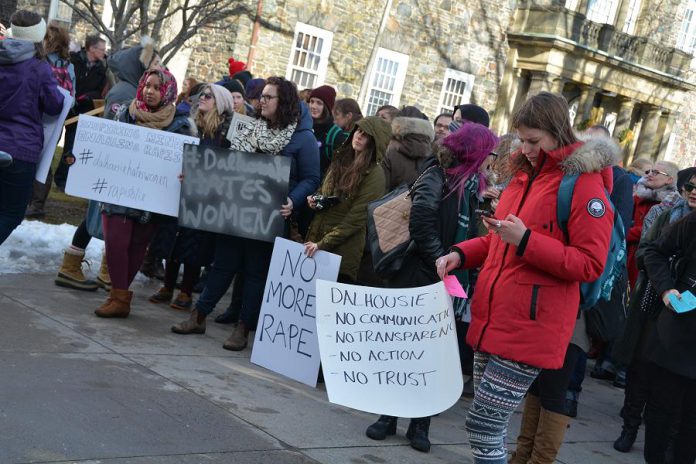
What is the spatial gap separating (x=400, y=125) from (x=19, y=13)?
9.93 ft

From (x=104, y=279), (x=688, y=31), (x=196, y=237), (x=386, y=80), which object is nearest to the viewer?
(x=196, y=237)

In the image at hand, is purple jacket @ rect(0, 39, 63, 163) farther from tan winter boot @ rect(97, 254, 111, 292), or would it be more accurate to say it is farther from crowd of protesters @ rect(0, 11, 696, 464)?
tan winter boot @ rect(97, 254, 111, 292)

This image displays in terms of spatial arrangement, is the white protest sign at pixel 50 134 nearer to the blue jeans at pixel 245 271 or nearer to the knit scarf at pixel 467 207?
the blue jeans at pixel 245 271

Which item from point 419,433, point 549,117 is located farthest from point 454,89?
point 549,117

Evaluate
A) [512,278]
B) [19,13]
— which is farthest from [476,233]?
[19,13]

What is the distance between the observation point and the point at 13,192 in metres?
7.29

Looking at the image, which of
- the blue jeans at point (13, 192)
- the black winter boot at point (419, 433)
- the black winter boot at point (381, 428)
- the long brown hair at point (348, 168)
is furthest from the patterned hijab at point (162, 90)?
the black winter boot at point (419, 433)

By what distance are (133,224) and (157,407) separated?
250 centimetres

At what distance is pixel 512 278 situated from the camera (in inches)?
167

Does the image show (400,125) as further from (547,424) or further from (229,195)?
(547,424)

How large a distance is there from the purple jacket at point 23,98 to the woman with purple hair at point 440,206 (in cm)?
316

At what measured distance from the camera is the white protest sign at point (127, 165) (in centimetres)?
755

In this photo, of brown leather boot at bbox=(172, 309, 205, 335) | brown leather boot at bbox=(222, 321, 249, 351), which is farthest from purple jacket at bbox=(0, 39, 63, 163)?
brown leather boot at bbox=(222, 321, 249, 351)

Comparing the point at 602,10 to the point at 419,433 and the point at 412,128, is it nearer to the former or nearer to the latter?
the point at 412,128
